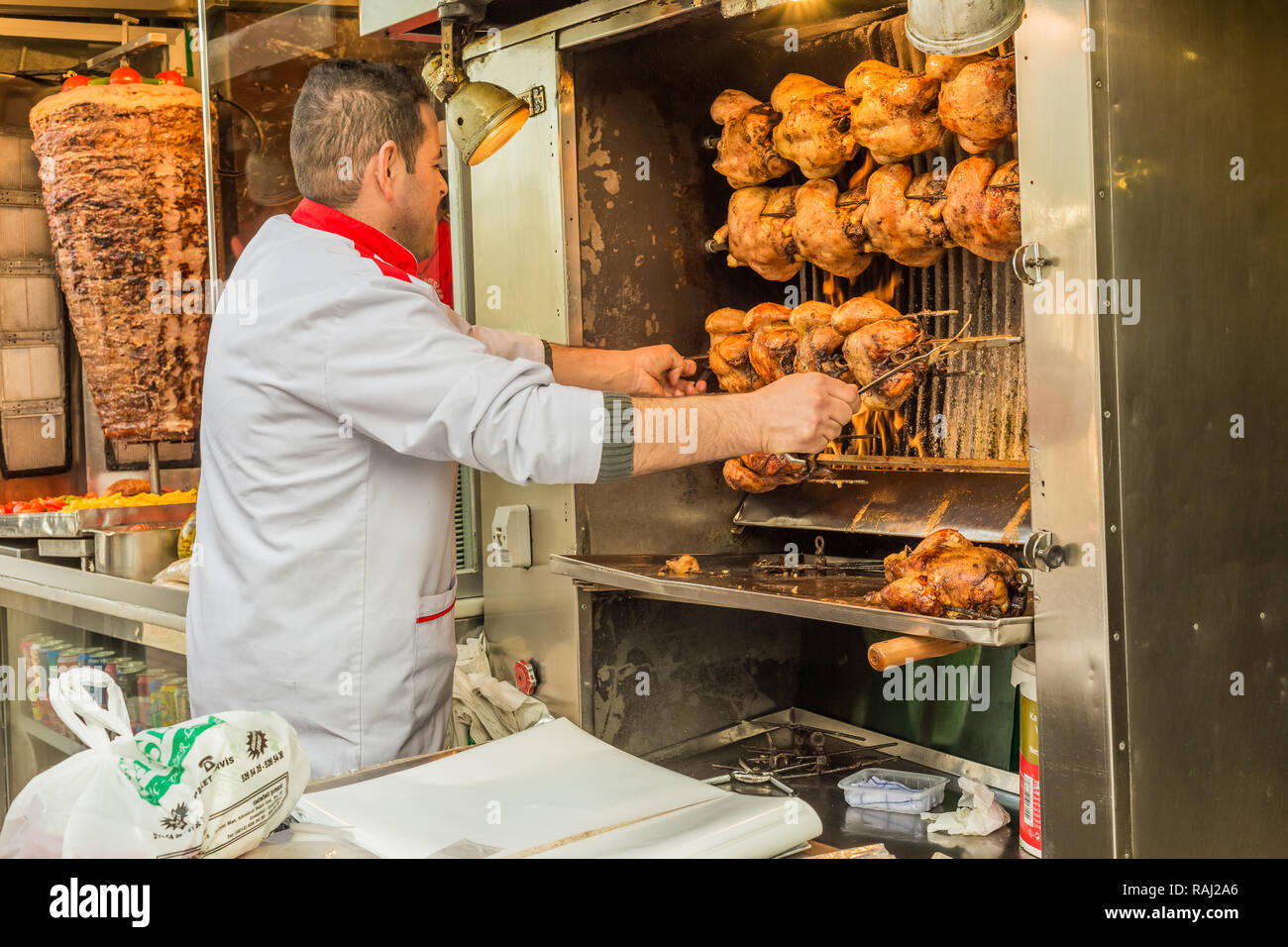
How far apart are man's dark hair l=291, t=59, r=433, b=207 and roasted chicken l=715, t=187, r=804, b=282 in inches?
29.0

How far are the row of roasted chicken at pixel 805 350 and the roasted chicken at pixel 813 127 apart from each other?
29cm

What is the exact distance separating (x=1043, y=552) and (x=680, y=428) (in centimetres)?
59

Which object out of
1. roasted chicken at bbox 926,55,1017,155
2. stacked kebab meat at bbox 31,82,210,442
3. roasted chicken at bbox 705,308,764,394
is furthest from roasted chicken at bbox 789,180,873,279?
stacked kebab meat at bbox 31,82,210,442

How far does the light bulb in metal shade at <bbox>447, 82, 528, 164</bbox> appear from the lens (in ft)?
7.61

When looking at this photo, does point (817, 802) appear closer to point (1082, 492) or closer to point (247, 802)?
point (1082, 492)

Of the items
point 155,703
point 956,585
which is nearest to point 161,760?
point 956,585

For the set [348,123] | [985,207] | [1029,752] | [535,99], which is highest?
[535,99]

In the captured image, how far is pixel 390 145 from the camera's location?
84.6 inches

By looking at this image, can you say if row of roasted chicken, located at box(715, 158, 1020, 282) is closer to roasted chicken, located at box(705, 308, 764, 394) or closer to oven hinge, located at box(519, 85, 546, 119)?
roasted chicken, located at box(705, 308, 764, 394)

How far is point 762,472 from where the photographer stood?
2.51 m

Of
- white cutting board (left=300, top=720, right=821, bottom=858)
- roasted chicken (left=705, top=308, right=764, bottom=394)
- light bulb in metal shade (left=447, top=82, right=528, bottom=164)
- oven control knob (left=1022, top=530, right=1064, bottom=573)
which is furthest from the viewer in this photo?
roasted chicken (left=705, top=308, right=764, bottom=394)

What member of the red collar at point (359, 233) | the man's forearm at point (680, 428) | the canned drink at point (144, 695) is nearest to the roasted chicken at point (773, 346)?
the man's forearm at point (680, 428)

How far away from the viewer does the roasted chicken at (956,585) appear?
6.17 feet

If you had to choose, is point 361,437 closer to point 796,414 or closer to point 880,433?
point 796,414
